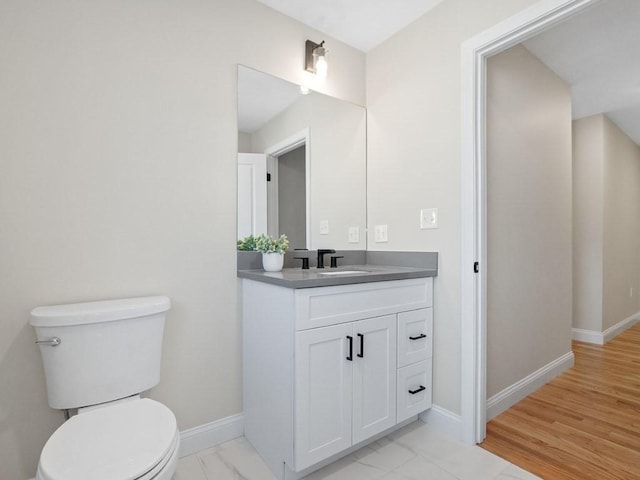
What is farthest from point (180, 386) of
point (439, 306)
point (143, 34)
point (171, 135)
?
point (143, 34)

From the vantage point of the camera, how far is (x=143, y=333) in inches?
52.3

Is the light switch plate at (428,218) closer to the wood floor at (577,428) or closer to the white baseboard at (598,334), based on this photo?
the wood floor at (577,428)

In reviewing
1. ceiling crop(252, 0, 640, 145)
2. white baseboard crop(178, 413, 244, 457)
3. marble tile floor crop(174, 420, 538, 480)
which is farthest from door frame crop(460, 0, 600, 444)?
white baseboard crop(178, 413, 244, 457)

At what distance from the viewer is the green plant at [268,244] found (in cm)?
178

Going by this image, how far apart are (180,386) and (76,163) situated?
3.57 ft

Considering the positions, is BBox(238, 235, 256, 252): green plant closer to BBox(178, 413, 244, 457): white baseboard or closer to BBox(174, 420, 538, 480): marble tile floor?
BBox(178, 413, 244, 457): white baseboard

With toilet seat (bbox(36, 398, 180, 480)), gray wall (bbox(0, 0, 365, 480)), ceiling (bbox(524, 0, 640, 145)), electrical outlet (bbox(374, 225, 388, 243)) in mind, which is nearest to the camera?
toilet seat (bbox(36, 398, 180, 480))

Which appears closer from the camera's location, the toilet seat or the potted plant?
the toilet seat

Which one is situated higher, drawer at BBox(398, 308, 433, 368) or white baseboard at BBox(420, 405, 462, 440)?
drawer at BBox(398, 308, 433, 368)

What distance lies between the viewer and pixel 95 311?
121 centimetres

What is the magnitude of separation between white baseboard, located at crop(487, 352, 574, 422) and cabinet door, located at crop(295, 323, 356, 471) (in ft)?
3.28

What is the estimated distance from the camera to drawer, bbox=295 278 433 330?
136 centimetres

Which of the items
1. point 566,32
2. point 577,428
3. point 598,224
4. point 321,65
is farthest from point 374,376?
point 598,224

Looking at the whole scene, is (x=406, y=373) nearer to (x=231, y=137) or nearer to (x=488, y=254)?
(x=488, y=254)
